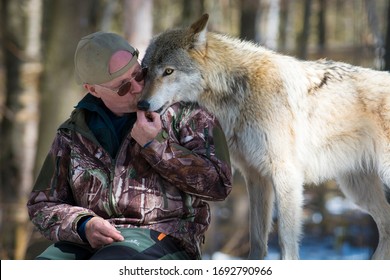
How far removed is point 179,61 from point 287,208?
1.08 metres

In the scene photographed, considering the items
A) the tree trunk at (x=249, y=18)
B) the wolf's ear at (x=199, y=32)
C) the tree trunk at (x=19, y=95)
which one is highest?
the tree trunk at (x=249, y=18)

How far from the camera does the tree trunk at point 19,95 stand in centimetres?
1237

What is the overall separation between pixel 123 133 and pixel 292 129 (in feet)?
4.68

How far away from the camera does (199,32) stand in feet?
13.0

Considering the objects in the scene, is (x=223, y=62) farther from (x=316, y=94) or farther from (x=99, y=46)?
(x=99, y=46)

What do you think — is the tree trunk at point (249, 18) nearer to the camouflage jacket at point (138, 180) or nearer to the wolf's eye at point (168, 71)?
the wolf's eye at point (168, 71)

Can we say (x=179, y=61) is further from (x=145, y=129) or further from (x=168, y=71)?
(x=145, y=129)

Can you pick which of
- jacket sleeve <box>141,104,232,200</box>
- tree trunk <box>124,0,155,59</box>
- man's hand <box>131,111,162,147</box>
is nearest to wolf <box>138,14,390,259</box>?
jacket sleeve <box>141,104,232,200</box>

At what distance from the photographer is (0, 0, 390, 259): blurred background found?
27.5 feet

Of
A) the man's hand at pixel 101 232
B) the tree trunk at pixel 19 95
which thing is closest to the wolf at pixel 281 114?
the man's hand at pixel 101 232

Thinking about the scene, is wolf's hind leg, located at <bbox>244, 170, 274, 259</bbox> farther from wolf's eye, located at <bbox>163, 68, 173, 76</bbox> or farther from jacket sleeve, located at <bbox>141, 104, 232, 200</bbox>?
jacket sleeve, located at <bbox>141, 104, 232, 200</bbox>

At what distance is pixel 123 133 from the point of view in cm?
304
